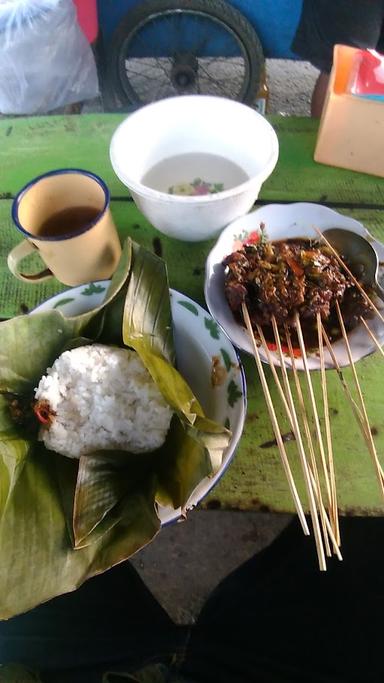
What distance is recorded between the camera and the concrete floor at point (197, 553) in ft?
4.99

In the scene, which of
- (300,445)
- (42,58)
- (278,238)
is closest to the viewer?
(300,445)

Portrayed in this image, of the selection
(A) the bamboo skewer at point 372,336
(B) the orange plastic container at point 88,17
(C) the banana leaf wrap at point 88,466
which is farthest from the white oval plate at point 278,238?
(B) the orange plastic container at point 88,17

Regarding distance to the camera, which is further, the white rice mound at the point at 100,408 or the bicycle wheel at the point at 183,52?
the bicycle wheel at the point at 183,52

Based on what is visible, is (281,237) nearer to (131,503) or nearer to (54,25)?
(131,503)

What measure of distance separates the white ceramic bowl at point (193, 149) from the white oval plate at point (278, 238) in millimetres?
40

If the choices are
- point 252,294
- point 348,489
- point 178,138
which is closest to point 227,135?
point 178,138

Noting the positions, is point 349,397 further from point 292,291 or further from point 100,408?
point 100,408

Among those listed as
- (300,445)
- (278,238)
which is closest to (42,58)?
(278,238)

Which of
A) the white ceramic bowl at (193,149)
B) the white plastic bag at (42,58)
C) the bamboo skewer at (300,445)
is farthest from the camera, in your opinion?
the white plastic bag at (42,58)

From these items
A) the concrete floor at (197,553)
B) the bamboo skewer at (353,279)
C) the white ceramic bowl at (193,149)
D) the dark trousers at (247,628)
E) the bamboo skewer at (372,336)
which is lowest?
the concrete floor at (197,553)

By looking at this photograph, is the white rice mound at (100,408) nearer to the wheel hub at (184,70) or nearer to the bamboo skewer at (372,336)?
the bamboo skewer at (372,336)

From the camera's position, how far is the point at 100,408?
76 cm

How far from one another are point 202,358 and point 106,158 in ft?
2.14

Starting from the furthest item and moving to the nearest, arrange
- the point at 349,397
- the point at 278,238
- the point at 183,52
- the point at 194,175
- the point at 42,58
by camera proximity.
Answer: the point at 183,52 < the point at 42,58 < the point at 194,175 < the point at 278,238 < the point at 349,397
